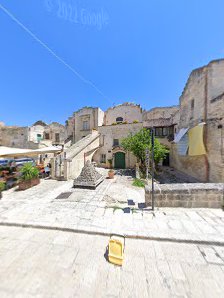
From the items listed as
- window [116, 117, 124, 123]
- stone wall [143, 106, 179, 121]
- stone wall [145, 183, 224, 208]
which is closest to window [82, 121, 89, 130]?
window [116, 117, 124, 123]

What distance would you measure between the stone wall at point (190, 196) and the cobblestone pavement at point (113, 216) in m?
0.24

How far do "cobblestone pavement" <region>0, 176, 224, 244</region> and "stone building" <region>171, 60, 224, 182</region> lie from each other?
4822 millimetres

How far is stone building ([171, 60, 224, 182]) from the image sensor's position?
8.62 metres

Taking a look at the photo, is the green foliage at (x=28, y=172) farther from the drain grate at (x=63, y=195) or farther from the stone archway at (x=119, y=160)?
the stone archway at (x=119, y=160)

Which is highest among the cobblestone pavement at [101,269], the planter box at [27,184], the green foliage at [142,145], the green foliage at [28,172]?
the green foliage at [142,145]

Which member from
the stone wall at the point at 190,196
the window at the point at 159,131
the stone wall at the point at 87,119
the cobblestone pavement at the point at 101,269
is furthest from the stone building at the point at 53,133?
the cobblestone pavement at the point at 101,269

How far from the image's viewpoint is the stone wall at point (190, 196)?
5.49m

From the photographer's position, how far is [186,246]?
363 cm

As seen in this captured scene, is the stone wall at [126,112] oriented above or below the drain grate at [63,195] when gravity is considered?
above

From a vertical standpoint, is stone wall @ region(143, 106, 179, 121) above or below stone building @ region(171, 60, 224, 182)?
above

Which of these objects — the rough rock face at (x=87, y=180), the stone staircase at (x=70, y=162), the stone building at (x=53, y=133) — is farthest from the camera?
the stone building at (x=53, y=133)

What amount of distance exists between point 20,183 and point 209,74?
14.7 m

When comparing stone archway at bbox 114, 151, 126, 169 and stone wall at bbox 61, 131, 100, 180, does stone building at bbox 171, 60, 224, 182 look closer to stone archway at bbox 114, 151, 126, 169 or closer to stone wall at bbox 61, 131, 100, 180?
stone archway at bbox 114, 151, 126, 169

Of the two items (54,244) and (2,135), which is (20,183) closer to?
(54,244)
